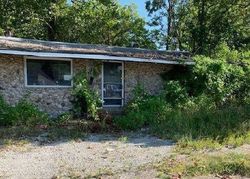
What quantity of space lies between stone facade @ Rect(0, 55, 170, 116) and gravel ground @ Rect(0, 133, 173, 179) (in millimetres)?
3979

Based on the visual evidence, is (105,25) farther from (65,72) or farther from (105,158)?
(105,158)

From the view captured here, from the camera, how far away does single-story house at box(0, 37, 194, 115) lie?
1512 cm

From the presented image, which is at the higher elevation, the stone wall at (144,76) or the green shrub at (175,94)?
the stone wall at (144,76)

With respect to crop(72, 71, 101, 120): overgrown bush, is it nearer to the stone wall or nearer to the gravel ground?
the stone wall

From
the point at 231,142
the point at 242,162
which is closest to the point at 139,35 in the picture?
the point at 231,142

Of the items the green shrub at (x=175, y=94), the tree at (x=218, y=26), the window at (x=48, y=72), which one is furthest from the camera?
the tree at (x=218, y=26)

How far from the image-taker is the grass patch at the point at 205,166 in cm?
844

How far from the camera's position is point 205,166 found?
8.75 meters

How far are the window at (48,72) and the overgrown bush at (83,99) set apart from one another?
50 cm

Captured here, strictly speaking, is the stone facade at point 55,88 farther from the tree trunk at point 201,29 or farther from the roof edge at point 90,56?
the tree trunk at point 201,29

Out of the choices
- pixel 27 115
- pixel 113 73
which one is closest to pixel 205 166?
pixel 27 115

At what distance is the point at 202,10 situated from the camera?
2669 cm

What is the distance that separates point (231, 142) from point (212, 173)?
115 inches

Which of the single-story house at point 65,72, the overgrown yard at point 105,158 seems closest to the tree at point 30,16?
the single-story house at point 65,72
